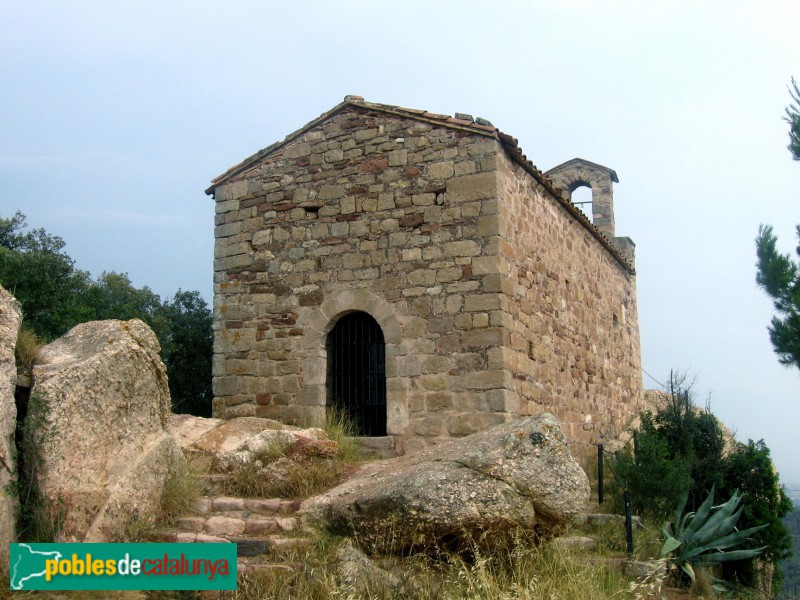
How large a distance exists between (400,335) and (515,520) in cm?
426

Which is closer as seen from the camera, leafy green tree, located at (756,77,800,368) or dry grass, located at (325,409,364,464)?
dry grass, located at (325,409,364,464)

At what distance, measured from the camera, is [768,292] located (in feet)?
49.9

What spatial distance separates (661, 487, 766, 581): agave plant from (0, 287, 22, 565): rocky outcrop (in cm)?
560

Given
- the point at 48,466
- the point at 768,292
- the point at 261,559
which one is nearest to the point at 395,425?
the point at 261,559

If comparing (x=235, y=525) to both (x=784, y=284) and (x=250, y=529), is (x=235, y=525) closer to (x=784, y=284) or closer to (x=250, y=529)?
(x=250, y=529)

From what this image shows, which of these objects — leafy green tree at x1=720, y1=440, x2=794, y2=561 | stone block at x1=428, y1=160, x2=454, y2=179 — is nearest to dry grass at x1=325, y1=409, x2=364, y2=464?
stone block at x1=428, y1=160, x2=454, y2=179

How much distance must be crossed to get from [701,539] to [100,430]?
19.3 ft

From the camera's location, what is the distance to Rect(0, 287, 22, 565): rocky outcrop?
5.56 metres

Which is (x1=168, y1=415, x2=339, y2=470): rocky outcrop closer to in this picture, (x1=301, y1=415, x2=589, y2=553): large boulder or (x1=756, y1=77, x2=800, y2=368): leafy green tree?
(x1=301, y1=415, x2=589, y2=553): large boulder

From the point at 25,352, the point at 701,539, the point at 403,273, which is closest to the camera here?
the point at 25,352

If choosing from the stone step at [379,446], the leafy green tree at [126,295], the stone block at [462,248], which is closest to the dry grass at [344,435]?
the stone step at [379,446]

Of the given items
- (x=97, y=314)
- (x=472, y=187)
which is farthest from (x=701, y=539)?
(x=97, y=314)

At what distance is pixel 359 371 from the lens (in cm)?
1051

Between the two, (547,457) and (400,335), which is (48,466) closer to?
(547,457)
